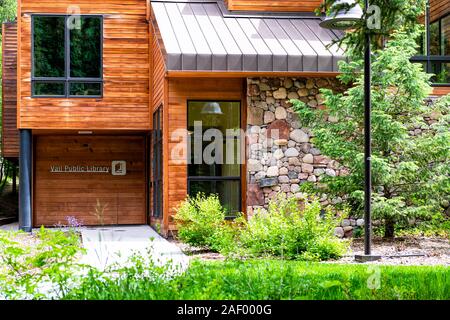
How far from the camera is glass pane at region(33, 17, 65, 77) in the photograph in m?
17.0

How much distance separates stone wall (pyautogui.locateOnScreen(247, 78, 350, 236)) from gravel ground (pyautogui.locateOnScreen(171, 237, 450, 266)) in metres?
1.59

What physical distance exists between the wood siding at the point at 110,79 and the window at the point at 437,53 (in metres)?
6.26

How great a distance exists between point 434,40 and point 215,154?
6.06 m

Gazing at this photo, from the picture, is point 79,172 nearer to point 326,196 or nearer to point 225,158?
point 225,158

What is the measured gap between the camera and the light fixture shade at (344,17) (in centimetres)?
980

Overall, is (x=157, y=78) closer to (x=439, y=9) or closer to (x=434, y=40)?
(x=434, y=40)

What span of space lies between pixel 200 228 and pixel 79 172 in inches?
321

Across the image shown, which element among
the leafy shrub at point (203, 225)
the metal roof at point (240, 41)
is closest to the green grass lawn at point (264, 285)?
the leafy shrub at point (203, 225)

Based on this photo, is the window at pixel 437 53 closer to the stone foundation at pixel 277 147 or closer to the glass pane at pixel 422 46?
the glass pane at pixel 422 46

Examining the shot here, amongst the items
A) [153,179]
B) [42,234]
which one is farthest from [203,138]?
[42,234]

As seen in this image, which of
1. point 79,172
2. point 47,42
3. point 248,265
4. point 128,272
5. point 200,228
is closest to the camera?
point 128,272

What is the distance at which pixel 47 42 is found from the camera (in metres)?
17.0

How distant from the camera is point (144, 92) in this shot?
56.6 feet

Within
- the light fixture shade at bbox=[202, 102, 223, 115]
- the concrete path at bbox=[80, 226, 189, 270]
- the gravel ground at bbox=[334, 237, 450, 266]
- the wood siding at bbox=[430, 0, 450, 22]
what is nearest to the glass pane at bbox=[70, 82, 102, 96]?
the concrete path at bbox=[80, 226, 189, 270]
